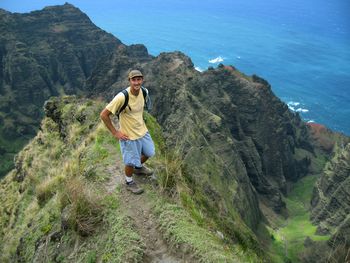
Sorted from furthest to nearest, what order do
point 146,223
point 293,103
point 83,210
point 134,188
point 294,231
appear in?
point 293,103 < point 294,231 < point 134,188 < point 146,223 < point 83,210

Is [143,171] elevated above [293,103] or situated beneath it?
elevated above

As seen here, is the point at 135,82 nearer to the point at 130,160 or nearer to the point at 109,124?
the point at 109,124

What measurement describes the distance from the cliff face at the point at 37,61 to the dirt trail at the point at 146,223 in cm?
10126

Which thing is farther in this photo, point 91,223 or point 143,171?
point 143,171

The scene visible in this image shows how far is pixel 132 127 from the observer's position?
412 inches

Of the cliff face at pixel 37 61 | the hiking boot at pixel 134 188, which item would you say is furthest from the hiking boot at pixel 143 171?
the cliff face at pixel 37 61

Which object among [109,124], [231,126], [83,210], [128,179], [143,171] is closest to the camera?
[83,210]

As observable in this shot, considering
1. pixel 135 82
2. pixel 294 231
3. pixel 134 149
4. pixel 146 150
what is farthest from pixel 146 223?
pixel 294 231

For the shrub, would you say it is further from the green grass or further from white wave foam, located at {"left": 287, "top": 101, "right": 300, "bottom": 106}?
white wave foam, located at {"left": 287, "top": 101, "right": 300, "bottom": 106}

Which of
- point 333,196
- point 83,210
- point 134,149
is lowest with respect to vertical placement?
point 333,196

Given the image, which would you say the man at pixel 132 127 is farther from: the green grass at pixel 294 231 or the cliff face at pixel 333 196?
the cliff face at pixel 333 196

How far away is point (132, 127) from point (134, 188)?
1.67 metres

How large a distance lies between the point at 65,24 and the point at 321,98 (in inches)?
4614

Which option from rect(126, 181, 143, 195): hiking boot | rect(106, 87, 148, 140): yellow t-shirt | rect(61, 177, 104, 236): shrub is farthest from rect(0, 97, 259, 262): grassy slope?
rect(106, 87, 148, 140): yellow t-shirt
